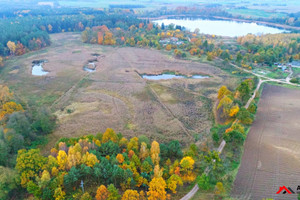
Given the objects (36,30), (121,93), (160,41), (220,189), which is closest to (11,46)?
(36,30)

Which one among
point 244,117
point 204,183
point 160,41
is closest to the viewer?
point 204,183

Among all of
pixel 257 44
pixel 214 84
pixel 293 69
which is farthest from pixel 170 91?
pixel 257 44

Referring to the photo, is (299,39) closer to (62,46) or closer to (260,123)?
(260,123)

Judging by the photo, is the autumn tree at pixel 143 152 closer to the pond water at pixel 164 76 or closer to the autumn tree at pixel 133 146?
the autumn tree at pixel 133 146

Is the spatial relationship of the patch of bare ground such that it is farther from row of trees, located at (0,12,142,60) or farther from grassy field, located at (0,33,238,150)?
row of trees, located at (0,12,142,60)

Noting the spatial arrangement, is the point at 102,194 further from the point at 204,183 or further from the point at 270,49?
the point at 270,49
